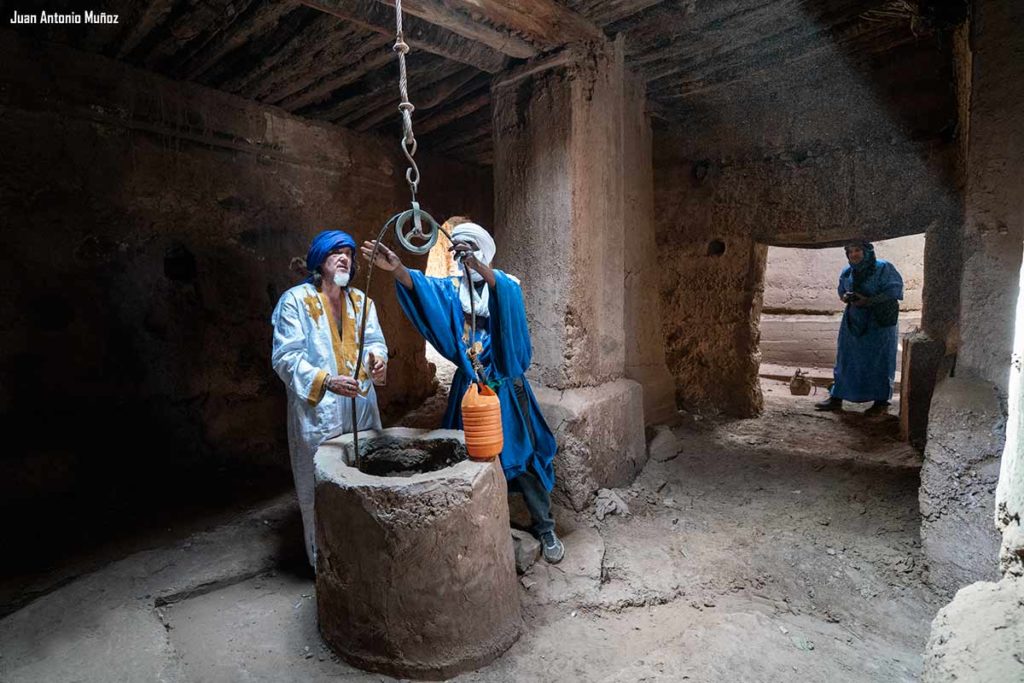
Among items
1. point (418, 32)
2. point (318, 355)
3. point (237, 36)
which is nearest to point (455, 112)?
point (418, 32)

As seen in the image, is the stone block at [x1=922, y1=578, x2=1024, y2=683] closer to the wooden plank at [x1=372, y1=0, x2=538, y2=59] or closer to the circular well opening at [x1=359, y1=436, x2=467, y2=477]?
the circular well opening at [x1=359, y1=436, x2=467, y2=477]

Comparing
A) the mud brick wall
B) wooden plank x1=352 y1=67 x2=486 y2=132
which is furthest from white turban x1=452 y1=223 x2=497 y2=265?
the mud brick wall

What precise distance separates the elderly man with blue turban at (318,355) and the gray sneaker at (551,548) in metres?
1.18

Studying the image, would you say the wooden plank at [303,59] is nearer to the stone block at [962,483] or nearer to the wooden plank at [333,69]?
the wooden plank at [333,69]

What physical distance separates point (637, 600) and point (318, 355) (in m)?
2.09

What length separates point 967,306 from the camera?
2721 mm

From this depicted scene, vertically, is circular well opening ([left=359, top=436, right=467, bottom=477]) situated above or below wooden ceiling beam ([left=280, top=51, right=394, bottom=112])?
below

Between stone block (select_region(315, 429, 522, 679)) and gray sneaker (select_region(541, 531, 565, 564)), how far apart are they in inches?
26.9

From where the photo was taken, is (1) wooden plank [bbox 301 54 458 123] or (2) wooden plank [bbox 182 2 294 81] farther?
(1) wooden plank [bbox 301 54 458 123]

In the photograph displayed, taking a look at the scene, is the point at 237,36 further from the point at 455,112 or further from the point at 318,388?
the point at 318,388

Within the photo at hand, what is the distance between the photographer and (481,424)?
7.65 ft

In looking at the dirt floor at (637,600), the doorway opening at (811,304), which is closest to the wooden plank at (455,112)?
the dirt floor at (637,600)

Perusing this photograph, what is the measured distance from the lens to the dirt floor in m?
2.30

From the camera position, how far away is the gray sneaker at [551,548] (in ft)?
9.90
